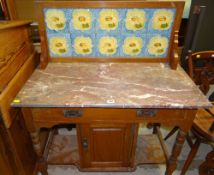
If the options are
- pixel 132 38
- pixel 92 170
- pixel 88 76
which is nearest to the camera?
pixel 88 76

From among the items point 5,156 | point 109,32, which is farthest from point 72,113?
point 109,32

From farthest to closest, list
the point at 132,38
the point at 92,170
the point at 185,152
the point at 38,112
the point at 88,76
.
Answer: the point at 185,152 < the point at 92,170 < the point at 132,38 < the point at 88,76 < the point at 38,112

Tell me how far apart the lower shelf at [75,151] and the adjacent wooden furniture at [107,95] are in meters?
0.01

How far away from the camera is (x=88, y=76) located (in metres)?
1.17

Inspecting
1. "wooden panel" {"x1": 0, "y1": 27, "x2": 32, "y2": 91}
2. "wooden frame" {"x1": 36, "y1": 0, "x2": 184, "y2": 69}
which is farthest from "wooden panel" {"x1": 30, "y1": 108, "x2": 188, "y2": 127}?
"wooden frame" {"x1": 36, "y1": 0, "x2": 184, "y2": 69}

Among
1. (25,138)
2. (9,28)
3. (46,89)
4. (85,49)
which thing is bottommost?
(25,138)

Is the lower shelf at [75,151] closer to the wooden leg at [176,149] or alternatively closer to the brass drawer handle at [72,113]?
the wooden leg at [176,149]

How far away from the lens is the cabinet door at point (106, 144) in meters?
1.21

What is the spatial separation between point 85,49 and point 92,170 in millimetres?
960

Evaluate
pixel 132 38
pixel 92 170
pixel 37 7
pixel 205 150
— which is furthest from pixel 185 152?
pixel 37 7

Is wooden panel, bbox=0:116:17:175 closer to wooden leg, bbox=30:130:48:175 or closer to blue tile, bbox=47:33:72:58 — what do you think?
wooden leg, bbox=30:130:48:175

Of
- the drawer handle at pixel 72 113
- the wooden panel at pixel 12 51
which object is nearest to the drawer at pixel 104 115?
the drawer handle at pixel 72 113

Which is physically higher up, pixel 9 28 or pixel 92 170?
pixel 9 28

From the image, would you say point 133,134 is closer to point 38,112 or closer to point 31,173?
point 38,112
